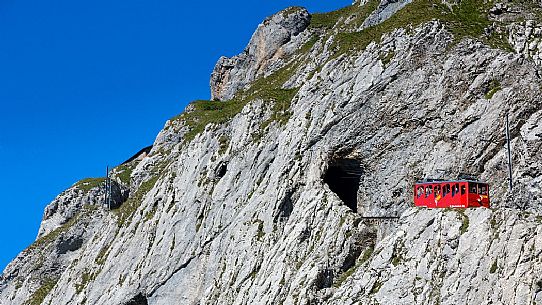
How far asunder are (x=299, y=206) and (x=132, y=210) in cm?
2967

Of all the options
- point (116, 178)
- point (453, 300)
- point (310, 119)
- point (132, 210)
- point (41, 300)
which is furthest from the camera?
point (116, 178)

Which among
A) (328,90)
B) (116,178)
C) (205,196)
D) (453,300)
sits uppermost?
(116,178)

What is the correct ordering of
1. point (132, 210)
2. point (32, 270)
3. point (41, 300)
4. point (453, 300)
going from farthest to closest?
point (32, 270), point (41, 300), point (132, 210), point (453, 300)

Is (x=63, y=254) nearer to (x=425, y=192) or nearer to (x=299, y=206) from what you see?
(x=299, y=206)

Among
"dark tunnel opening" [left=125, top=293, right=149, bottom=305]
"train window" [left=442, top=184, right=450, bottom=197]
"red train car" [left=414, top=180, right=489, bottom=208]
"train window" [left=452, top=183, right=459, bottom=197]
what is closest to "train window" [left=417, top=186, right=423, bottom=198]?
"red train car" [left=414, top=180, right=489, bottom=208]

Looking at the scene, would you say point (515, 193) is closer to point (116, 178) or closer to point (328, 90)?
point (328, 90)

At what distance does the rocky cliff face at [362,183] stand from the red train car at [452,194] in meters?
1.70

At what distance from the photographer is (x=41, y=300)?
255ft

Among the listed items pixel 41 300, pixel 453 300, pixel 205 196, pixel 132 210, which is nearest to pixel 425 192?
pixel 453 300

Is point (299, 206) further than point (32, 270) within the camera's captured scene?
No

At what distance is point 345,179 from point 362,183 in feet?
8.96

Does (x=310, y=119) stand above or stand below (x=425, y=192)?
above

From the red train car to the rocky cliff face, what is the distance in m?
1.70

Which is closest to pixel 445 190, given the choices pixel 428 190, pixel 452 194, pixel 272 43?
pixel 452 194
